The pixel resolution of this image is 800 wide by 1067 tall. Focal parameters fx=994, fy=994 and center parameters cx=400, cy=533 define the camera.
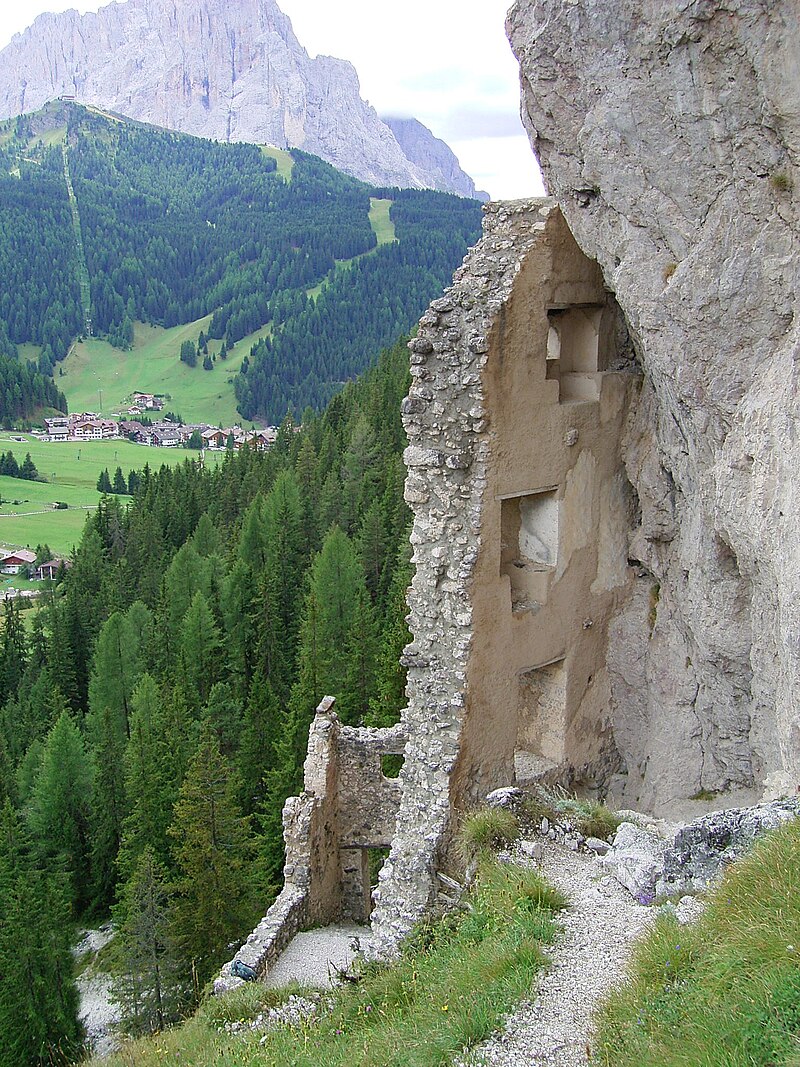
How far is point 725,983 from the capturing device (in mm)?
6668

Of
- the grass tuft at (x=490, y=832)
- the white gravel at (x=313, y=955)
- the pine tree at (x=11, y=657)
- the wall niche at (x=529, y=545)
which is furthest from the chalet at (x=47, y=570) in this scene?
the grass tuft at (x=490, y=832)

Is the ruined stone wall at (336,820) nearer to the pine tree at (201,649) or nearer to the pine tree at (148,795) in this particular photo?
the pine tree at (148,795)

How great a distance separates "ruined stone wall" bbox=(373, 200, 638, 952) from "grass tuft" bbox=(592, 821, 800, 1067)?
5.20 meters

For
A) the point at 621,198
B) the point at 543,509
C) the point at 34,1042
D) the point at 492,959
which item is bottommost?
the point at 34,1042

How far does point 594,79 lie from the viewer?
440 inches

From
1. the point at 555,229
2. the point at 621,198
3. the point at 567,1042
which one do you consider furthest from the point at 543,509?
the point at 567,1042

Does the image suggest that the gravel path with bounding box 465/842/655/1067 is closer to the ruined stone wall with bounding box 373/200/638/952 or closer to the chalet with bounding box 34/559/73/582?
the ruined stone wall with bounding box 373/200/638/952

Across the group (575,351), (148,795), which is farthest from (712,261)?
(148,795)

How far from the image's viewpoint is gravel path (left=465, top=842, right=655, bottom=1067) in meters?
7.55

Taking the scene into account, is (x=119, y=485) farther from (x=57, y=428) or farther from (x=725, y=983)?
(x=725, y=983)

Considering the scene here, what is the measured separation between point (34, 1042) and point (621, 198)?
78.2 ft

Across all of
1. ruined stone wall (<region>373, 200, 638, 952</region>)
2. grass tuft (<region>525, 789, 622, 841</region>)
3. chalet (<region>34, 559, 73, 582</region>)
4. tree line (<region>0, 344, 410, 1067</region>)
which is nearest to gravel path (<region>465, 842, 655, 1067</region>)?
grass tuft (<region>525, 789, 622, 841</region>)

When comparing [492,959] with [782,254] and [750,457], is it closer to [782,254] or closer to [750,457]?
[750,457]

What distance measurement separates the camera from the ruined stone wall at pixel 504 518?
13430 mm
